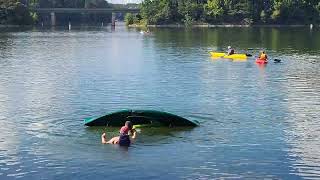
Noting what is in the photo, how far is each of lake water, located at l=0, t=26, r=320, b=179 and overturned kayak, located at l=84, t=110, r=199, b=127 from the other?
2.63 feet

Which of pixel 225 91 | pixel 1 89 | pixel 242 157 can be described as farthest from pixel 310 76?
pixel 242 157

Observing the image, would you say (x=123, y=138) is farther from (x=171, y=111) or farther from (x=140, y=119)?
(x=171, y=111)

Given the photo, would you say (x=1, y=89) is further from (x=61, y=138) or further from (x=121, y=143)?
(x=121, y=143)

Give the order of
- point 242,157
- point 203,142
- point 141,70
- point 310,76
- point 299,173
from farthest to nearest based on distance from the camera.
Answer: point 141,70 < point 310,76 < point 203,142 < point 242,157 < point 299,173

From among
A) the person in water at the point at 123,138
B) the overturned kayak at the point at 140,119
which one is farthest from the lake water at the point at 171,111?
the overturned kayak at the point at 140,119

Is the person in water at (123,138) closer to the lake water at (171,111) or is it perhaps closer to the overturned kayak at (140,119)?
the lake water at (171,111)

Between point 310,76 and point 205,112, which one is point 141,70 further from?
point 205,112

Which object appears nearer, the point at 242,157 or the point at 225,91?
the point at 242,157

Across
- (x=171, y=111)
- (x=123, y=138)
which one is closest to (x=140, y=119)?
(x=123, y=138)

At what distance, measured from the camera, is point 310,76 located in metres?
68.4

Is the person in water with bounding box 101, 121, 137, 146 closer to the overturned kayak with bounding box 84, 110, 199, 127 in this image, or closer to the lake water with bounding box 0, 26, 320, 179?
the lake water with bounding box 0, 26, 320, 179

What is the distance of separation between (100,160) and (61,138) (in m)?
5.54

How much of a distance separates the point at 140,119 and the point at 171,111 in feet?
22.4

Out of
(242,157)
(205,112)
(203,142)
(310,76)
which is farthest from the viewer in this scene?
(310,76)
